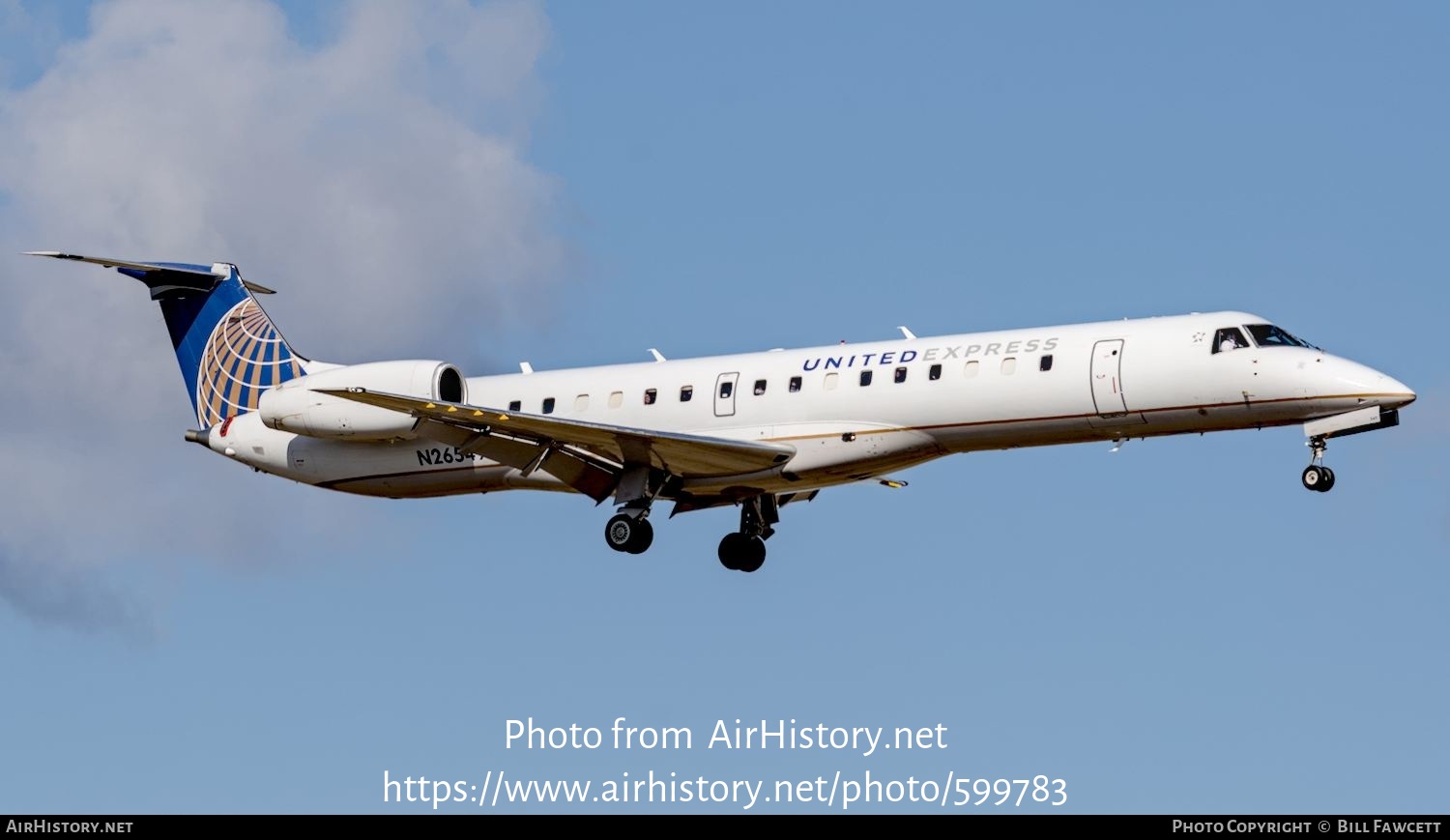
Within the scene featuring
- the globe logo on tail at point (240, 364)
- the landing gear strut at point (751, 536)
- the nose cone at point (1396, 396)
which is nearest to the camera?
the nose cone at point (1396, 396)

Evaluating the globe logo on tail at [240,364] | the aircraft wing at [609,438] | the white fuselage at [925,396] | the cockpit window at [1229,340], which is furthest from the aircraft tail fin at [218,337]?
the cockpit window at [1229,340]

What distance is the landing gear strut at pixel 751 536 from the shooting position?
33.9 meters

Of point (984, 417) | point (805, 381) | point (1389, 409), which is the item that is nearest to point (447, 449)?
point (805, 381)

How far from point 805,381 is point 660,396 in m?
2.33

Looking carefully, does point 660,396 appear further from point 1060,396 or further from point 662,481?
point 1060,396

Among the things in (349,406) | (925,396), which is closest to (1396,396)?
(925,396)

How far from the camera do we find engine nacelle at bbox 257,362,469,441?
1288 inches

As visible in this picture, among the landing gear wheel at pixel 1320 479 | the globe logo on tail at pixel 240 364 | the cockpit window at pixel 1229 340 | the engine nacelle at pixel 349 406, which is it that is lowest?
the landing gear wheel at pixel 1320 479

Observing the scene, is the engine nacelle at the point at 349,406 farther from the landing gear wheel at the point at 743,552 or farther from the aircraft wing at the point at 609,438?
the landing gear wheel at the point at 743,552

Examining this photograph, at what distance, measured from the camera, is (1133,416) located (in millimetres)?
29109

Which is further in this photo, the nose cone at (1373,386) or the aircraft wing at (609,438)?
the aircraft wing at (609,438)

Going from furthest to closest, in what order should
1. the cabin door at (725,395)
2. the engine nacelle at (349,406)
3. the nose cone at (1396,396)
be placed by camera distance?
1. the engine nacelle at (349,406)
2. the cabin door at (725,395)
3. the nose cone at (1396,396)

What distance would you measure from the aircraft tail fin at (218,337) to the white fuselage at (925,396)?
2034mm

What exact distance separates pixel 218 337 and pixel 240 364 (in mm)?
729
